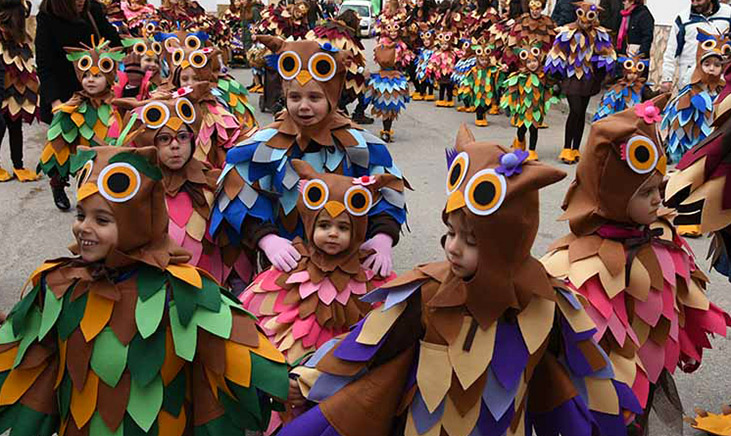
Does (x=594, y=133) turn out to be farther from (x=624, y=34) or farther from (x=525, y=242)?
(x=624, y=34)

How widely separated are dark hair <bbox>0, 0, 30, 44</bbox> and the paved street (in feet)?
5.19

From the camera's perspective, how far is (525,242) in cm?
189

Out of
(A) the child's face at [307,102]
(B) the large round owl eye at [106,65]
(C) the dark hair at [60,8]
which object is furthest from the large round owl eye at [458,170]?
(C) the dark hair at [60,8]

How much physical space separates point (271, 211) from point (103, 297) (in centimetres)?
128

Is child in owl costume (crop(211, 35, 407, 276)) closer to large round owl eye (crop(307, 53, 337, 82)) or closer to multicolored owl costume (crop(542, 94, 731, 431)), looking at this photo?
large round owl eye (crop(307, 53, 337, 82))

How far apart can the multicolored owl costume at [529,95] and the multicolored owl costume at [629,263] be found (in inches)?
230

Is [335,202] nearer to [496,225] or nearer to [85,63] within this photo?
[496,225]

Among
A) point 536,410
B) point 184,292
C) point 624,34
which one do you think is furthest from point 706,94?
point 184,292

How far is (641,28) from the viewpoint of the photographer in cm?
877

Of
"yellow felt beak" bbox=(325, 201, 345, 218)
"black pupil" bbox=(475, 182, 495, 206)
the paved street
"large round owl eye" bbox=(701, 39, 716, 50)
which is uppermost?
"large round owl eye" bbox=(701, 39, 716, 50)

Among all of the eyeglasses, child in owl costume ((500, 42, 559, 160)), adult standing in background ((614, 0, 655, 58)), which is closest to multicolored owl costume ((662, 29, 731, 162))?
child in owl costume ((500, 42, 559, 160))

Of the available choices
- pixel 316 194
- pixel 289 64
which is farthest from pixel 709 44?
pixel 316 194

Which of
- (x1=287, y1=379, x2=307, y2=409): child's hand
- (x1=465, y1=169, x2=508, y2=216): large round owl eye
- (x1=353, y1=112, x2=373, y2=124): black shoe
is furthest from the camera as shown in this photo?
(x1=353, y1=112, x2=373, y2=124): black shoe

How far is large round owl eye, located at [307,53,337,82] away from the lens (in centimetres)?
315
